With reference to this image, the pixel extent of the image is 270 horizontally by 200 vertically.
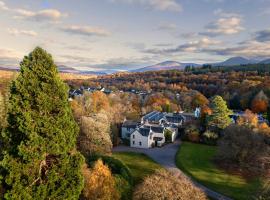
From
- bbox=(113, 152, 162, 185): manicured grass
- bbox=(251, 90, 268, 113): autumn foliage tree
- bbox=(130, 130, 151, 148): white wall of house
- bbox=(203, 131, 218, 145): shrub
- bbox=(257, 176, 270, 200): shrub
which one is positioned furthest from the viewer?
bbox=(251, 90, 268, 113): autumn foliage tree

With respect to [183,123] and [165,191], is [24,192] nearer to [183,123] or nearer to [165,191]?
[165,191]

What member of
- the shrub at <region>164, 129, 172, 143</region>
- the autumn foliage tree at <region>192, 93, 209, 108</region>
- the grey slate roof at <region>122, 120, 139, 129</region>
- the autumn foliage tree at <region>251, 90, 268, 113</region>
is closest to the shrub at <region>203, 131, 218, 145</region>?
the shrub at <region>164, 129, 172, 143</region>

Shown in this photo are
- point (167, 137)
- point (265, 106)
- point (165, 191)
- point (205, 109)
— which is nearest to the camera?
point (165, 191)

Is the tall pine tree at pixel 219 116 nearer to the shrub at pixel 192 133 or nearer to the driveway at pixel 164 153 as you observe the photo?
the shrub at pixel 192 133

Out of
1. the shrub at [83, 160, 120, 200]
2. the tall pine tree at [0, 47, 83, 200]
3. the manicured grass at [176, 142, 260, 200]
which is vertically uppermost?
the tall pine tree at [0, 47, 83, 200]

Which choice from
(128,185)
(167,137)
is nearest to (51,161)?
(128,185)

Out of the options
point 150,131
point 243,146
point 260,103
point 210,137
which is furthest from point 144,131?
point 260,103

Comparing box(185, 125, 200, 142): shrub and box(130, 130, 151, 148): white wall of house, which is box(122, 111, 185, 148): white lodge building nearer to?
box(130, 130, 151, 148): white wall of house
